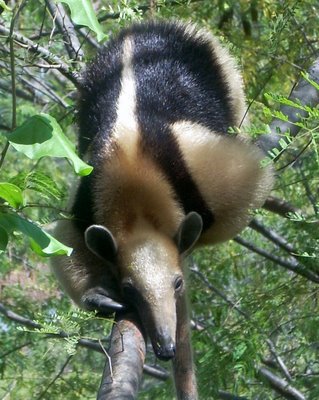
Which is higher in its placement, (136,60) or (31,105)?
(136,60)

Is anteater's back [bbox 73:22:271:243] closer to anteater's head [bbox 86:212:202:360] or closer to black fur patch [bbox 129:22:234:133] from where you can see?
black fur patch [bbox 129:22:234:133]

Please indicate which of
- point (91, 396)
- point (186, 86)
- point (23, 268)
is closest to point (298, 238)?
point (186, 86)

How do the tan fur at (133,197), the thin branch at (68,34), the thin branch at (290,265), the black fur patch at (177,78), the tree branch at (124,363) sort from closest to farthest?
the tree branch at (124,363), the tan fur at (133,197), the black fur patch at (177,78), the thin branch at (68,34), the thin branch at (290,265)

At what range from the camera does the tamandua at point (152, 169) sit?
495 centimetres

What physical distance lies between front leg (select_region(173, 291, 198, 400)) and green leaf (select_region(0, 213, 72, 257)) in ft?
7.64

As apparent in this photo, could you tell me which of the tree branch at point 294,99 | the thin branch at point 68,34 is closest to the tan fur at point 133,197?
the tree branch at point 294,99

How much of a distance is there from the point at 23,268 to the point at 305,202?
385cm

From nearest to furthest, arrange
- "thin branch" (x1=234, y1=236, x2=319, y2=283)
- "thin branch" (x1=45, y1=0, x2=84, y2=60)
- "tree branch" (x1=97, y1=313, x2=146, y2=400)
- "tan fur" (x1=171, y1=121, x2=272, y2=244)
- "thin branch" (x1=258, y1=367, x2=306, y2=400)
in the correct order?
"tree branch" (x1=97, y1=313, x2=146, y2=400)
"tan fur" (x1=171, y1=121, x2=272, y2=244)
"thin branch" (x1=45, y1=0, x2=84, y2=60)
"thin branch" (x1=234, y1=236, x2=319, y2=283)
"thin branch" (x1=258, y1=367, x2=306, y2=400)

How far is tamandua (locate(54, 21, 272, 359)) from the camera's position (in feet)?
16.3

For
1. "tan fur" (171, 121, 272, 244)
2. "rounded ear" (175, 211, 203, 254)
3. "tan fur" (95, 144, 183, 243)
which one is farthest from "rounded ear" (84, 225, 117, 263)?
"tan fur" (171, 121, 272, 244)

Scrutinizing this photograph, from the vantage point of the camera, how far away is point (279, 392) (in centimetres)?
714

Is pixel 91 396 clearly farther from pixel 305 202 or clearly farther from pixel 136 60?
pixel 136 60

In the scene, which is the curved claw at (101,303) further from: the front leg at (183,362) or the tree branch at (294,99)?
the tree branch at (294,99)

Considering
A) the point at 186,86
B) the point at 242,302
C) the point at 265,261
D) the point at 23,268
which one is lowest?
the point at 23,268
